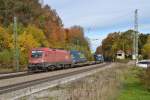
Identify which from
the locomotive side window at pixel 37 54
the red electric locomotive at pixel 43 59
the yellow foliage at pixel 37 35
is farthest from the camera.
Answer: the yellow foliage at pixel 37 35

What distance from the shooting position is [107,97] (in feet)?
62.6

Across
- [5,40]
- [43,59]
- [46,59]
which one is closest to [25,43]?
[5,40]

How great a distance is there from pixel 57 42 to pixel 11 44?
129ft

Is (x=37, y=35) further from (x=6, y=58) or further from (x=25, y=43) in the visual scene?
(x=6, y=58)

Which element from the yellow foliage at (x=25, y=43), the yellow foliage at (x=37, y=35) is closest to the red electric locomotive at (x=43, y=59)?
the yellow foliage at (x=25, y=43)

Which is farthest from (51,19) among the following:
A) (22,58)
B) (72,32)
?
(22,58)

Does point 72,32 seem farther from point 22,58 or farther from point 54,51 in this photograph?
point 54,51

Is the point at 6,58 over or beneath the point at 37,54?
beneath

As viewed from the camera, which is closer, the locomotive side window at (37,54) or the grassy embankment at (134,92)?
the grassy embankment at (134,92)

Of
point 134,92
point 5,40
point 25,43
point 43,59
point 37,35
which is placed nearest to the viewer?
point 134,92

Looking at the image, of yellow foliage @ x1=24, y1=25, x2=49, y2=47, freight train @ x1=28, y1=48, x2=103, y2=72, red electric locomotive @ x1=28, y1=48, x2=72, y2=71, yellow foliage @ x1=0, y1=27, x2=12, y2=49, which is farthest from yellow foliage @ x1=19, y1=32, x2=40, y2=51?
red electric locomotive @ x1=28, y1=48, x2=72, y2=71

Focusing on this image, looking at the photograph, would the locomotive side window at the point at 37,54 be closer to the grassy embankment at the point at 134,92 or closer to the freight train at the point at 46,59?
the freight train at the point at 46,59

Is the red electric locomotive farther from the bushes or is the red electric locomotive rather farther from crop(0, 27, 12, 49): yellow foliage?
crop(0, 27, 12, 49): yellow foliage

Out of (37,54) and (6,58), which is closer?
(37,54)
